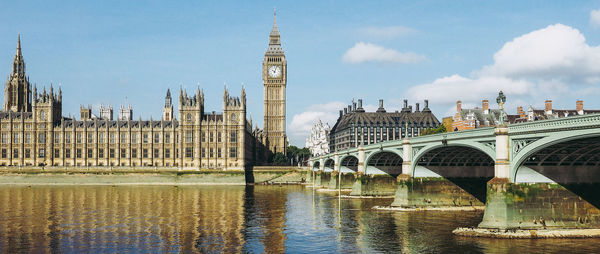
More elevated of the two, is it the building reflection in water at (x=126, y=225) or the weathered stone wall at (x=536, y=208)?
the weathered stone wall at (x=536, y=208)

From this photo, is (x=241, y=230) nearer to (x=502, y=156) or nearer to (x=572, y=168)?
(x=502, y=156)

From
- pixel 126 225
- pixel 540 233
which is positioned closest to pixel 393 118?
pixel 126 225

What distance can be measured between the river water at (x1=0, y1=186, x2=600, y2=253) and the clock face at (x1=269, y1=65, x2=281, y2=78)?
4141 inches

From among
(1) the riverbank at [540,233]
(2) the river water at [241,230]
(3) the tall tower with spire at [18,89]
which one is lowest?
(2) the river water at [241,230]

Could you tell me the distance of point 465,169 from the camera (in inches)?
2554

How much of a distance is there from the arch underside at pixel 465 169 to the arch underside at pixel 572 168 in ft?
55.6

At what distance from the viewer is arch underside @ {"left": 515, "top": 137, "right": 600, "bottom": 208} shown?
142 feet

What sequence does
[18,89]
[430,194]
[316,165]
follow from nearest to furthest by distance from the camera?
[430,194] < [316,165] < [18,89]

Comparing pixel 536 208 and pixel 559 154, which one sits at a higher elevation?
pixel 559 154

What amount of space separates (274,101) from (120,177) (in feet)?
192

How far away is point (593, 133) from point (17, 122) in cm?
13828

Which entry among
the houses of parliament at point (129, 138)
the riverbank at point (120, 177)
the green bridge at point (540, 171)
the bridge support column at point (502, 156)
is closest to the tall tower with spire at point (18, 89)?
the houses of parliament at point (129, 138)

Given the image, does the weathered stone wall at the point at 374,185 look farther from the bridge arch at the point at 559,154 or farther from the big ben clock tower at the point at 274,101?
the big ben clock tower at the point at 274,101

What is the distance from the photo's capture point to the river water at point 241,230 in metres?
39.6
